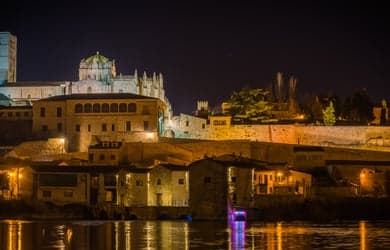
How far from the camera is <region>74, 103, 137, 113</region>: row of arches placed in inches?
2869

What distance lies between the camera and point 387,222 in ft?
179

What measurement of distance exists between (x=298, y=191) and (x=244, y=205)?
4.96 m

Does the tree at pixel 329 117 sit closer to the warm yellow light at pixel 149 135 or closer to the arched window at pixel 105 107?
the warm yellow light at pixel 149 135

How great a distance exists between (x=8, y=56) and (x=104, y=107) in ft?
111

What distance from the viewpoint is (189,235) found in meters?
43.3

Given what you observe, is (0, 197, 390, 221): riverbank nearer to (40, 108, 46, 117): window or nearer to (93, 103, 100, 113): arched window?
(40, 108, 46, 117): window

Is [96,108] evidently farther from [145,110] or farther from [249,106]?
[249,106]

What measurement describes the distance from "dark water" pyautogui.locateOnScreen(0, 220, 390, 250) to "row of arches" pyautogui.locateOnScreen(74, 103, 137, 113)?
21.8 m

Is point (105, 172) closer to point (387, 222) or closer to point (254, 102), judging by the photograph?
point (387, 222)

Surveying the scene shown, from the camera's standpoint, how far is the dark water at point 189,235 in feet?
128

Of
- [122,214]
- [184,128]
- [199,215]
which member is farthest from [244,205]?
[184,128]

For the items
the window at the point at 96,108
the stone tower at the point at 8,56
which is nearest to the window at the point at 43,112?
the window at the point at 96,108

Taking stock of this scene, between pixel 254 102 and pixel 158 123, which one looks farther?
pixel 254 102

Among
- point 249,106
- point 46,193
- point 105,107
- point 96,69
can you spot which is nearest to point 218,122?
point 249,106
